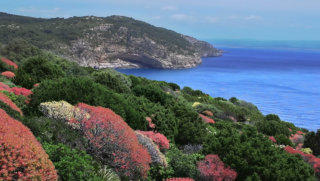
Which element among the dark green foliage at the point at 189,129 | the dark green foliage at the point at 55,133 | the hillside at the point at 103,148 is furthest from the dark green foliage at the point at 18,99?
the dark green foliage at the point at 189,129

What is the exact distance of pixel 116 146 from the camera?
7043 millimetres

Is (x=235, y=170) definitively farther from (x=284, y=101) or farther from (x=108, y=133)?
(x=284, y=101)

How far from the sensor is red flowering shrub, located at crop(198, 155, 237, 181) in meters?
7.15

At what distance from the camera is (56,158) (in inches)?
235

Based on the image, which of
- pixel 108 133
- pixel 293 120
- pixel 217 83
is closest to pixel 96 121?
pixel 108 133

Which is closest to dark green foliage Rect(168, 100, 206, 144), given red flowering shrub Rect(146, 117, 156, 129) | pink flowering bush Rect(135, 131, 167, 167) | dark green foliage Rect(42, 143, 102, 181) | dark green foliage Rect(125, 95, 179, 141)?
dark green foliage Rect(125, 95, 179, 141)

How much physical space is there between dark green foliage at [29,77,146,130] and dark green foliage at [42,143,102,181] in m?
3.90

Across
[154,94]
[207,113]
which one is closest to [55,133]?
[154,94]

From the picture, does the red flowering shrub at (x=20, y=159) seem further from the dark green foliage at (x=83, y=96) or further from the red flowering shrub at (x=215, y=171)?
the dark green foliage at (x=83, y=96)

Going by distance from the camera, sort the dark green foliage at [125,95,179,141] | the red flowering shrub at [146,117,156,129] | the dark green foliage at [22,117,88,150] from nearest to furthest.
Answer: the dark green foliage at [22,117,88,150] → the red flowering shrub at [146,117,156,129] → the dark green foliage at [125,95,179,141]

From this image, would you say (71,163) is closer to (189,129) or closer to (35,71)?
(189,129)

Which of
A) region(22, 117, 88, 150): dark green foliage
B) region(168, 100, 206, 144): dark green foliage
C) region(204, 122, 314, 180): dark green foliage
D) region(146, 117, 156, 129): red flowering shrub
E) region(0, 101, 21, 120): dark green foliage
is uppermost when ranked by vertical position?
region(0, 101, 21, 120): dark green foliage

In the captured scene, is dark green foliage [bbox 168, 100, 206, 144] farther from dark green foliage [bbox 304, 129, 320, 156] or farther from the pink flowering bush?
dark green foliage [bbox 304, 129, 320, 156]

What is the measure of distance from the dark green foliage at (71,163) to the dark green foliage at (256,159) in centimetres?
398
